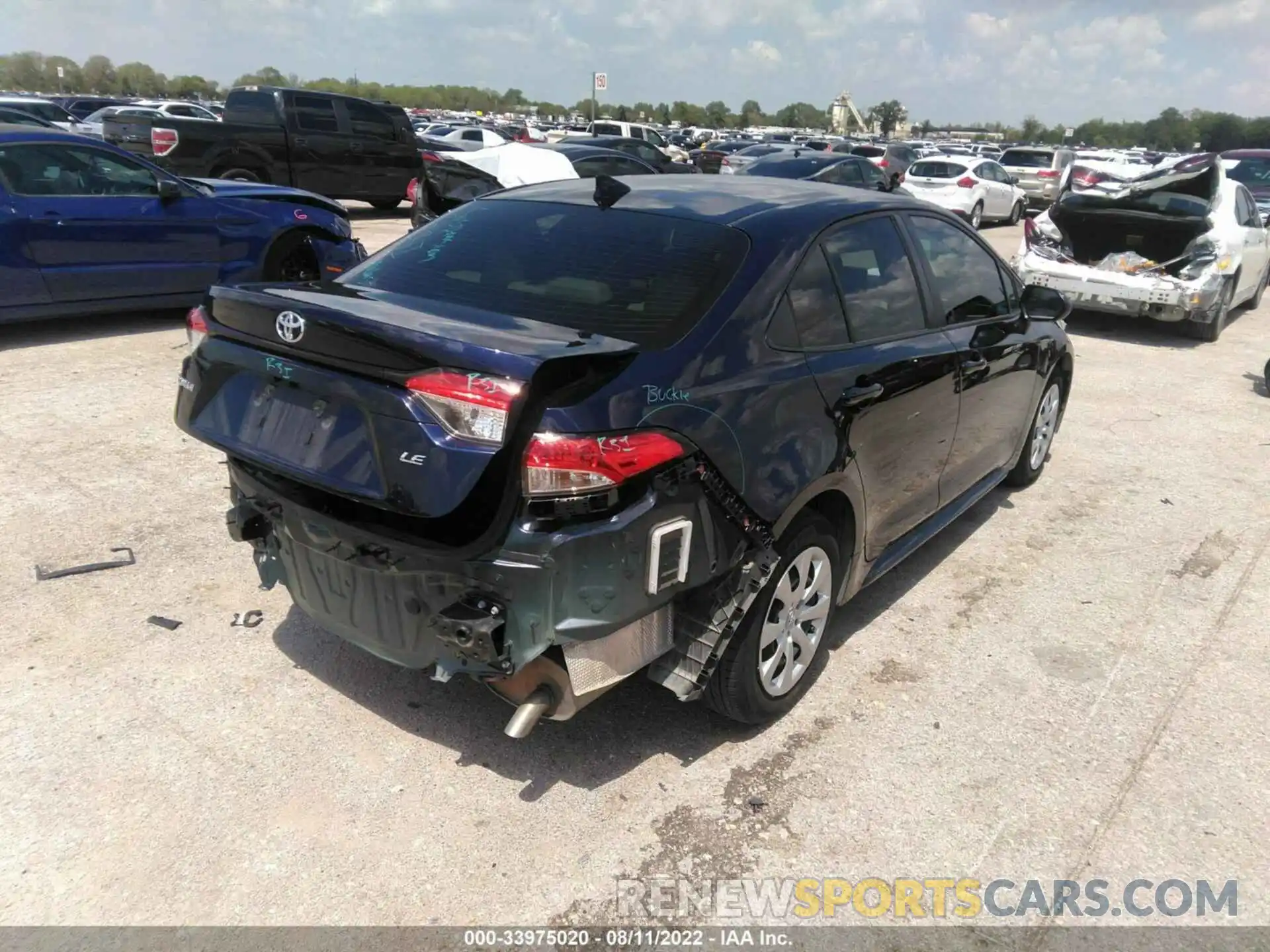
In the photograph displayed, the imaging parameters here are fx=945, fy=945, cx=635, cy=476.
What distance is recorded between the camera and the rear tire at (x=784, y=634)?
3031 mm

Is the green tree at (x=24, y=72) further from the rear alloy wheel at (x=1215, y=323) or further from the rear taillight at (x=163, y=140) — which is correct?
the rear alloy wheel at (x=1215, y=323)

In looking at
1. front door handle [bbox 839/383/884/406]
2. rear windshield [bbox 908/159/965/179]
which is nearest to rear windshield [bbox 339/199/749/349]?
front door handle [bbox 839/383/884/406]

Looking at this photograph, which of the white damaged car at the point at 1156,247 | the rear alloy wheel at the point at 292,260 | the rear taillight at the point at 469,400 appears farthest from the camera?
the white damaged car at the point at 1156,247

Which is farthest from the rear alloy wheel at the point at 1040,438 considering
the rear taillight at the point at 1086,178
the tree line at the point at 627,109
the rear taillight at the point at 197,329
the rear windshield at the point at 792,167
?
the tree line at the point at 627,109

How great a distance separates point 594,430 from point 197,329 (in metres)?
1.62

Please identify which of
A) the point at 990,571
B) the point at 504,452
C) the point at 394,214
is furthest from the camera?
the point at 394,214

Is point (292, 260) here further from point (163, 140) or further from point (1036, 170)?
point (1036, 170)

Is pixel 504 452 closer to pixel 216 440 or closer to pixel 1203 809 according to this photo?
pixel 216 440

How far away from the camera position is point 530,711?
268cm

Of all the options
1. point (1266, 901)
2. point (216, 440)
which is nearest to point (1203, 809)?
point (1266, 901)

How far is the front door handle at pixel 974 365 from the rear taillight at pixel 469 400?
243 cm

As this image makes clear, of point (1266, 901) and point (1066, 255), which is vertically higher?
point (1066, 255)

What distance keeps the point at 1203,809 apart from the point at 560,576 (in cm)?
221

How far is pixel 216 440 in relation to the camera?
9.87 ft
